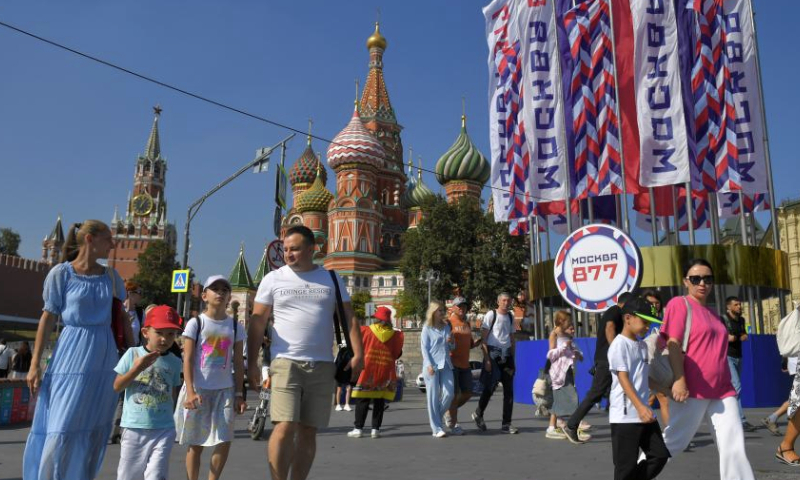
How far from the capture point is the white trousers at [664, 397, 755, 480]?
15.2 feet

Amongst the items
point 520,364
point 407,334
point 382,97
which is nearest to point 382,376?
point 520,364

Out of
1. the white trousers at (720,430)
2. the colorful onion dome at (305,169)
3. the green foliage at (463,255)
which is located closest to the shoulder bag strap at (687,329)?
the white trousers at (720,430)

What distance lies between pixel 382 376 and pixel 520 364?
7.31 metres

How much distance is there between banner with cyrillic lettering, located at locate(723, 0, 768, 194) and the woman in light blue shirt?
9.08 meters

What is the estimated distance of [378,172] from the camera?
2995 inches

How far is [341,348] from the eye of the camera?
5.01m

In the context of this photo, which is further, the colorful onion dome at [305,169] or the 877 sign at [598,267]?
the colorful onion dome at [305,169]

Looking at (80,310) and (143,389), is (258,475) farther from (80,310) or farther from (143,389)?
(80,310)

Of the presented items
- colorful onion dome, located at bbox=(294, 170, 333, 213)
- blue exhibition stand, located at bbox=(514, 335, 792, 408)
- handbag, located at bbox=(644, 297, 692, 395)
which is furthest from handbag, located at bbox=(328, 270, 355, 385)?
colorful onion dome, located at bbox=(294, 170, 333, 213)

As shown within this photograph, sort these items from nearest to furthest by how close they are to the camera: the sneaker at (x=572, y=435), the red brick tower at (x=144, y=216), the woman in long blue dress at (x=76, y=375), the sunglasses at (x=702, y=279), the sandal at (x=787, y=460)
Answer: the woman in long blue dress at (x=76, y=375)
the sunglasses at (x=702, y=279)
the sandal at (x=787, y=460)
the sneaker at (x=572, y=435)
the red brick tower at (x=144, y=216)

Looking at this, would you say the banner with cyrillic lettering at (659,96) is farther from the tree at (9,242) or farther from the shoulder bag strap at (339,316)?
the tree at (9,242)

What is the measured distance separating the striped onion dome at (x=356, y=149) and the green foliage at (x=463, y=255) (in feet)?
86.1

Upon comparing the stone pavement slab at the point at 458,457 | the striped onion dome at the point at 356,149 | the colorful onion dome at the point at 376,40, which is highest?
the colorful onion dome at the point at 376,40

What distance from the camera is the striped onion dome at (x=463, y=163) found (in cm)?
6738
